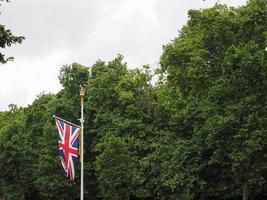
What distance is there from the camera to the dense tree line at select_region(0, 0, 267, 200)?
114ft

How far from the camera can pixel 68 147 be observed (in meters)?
28.1

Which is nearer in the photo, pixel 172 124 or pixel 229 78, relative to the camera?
pixel 229 78

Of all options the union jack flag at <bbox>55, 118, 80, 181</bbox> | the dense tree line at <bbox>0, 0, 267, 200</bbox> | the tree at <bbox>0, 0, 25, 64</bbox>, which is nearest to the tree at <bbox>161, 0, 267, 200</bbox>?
the dense tree line at <bbox>0, 0, 267, 200</bbox>

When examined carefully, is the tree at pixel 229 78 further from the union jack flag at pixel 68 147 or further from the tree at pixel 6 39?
the tree at pixel 6 39

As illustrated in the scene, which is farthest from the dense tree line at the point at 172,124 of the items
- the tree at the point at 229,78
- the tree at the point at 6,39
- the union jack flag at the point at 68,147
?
the tree at the point at 6,39

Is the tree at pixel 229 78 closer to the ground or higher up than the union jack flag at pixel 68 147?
higher up

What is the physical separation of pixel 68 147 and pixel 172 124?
712 inches

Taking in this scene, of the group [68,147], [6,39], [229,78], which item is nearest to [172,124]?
[229,78]

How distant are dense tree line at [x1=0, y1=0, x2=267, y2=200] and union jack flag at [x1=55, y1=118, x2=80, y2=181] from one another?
33.5ft

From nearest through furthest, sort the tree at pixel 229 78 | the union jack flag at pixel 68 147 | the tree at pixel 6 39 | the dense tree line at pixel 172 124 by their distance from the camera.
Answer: the tree at pixel 6 39
the union jack flag at pixel 68 147
the tree at pixel 229 78
the dense tree line at pixel 172 124

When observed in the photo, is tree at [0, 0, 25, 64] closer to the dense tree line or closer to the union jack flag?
the union jack flag

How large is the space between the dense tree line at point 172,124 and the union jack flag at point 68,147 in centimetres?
1020

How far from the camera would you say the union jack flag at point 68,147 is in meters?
27.8

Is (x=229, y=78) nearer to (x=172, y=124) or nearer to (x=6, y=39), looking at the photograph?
(x=172, y=124)
